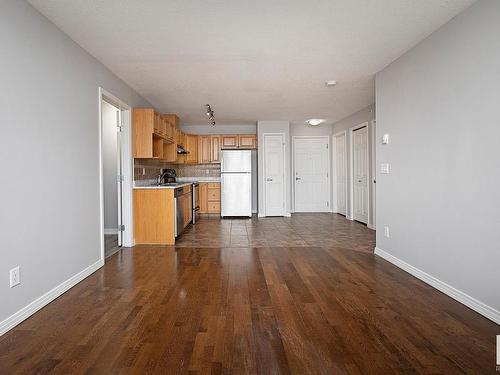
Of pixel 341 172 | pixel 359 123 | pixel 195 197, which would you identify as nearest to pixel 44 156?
pixel 195 197

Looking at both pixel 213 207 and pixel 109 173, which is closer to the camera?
pixel 109 173

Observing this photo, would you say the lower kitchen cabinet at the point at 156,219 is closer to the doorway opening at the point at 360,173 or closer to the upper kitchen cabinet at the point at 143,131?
the upper kitchen cabinet at the point at 143,131

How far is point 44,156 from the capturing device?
2.75 metres

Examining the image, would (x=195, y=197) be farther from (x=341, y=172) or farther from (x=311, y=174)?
(x=341, y=172)

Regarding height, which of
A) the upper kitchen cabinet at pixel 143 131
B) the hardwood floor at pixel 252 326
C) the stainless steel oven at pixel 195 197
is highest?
the upper kitchen cabinet at pixel 143 131

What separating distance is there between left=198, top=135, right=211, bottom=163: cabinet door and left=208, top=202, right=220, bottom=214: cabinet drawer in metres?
1.11

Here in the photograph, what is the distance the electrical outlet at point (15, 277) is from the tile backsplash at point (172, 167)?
288cm

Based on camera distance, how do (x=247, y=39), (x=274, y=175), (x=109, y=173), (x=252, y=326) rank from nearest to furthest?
(x=252, y=326)
(x=247, y=39)
(x=109, y=173)
(x=274, y=175)

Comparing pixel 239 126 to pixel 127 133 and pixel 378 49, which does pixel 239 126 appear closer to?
pixel 127 133

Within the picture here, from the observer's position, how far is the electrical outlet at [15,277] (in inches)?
91.5

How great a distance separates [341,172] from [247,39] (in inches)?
225

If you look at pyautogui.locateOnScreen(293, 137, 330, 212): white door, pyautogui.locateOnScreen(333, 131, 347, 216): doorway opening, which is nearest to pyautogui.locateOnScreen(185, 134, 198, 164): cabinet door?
pyautogui.locateOnScreen(293, 137, 330, 212): white door

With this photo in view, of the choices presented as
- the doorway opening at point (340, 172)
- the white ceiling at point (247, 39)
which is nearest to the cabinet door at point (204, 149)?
the white ceiling at point (247, 39)

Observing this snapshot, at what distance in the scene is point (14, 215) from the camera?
93.5 inches
